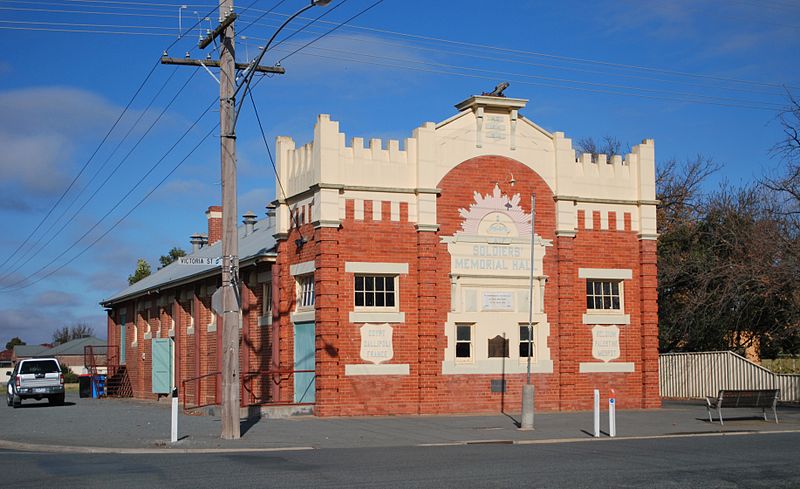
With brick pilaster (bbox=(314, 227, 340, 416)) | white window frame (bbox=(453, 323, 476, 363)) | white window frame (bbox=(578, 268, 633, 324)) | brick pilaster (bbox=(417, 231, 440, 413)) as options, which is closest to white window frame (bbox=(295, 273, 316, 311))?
brick pilaster (bbox=(314, 227, 340, 416))

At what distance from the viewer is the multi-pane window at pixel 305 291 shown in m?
27.8

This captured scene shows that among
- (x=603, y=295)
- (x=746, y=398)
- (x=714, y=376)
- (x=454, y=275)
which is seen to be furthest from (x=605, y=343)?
(x=714, y=376)

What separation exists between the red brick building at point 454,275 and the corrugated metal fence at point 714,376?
539cm

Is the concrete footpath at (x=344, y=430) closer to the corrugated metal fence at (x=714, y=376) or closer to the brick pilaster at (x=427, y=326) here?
the brick pilaster at (x=427, y=326)

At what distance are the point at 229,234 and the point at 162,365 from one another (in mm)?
20860

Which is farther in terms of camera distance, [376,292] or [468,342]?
[468,342]

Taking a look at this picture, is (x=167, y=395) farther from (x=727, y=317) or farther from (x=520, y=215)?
(x=727, y=317)

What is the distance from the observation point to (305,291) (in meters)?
28.2

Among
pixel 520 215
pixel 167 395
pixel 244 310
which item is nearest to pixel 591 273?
pixel 520 215

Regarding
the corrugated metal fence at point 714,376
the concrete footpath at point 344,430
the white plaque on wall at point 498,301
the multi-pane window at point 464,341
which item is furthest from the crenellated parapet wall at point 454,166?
the corrugated metal fence at point 714,376

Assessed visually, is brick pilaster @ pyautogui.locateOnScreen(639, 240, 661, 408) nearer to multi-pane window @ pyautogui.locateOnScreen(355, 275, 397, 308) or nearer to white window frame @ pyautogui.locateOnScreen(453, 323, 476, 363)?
white window frame @ pyautogui.locateOnScreen(453, 323, 476, 363)

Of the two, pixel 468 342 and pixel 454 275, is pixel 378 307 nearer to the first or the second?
pixel 454 275

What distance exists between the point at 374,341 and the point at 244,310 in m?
5.67

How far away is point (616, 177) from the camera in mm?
30000
